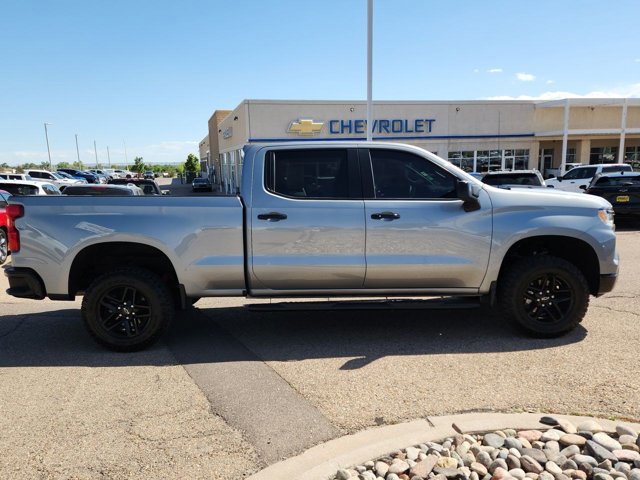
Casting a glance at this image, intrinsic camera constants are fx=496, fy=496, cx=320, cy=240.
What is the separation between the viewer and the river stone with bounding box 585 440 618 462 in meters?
2.95

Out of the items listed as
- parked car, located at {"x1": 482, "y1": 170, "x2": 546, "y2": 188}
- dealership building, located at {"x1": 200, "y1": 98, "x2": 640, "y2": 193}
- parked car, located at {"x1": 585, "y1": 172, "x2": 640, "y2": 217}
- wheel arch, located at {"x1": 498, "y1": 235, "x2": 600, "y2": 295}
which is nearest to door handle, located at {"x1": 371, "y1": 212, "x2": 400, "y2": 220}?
wheel arch, located at {"x1": 498, "y1": 235, "x2": 600, "y2": 295}

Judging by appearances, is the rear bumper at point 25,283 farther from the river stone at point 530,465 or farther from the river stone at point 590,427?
Result: the river stone at point 590,427

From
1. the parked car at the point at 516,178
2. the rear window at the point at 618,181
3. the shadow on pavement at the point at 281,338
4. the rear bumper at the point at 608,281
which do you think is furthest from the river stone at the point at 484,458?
the rear window at the point at 618,181

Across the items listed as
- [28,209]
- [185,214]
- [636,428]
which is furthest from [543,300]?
[28,209]

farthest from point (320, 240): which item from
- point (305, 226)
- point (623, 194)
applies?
point (623, 194)

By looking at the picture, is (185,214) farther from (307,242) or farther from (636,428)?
(636,428)

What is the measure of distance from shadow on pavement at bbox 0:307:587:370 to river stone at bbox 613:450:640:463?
6.03ft

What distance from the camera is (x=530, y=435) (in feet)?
10.5

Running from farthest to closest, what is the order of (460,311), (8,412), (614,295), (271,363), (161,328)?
(614,295) < (460,311) < (161,328) < (271,363) < (8,412)

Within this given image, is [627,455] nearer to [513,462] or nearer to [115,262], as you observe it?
[513,462]

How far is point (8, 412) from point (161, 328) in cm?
148

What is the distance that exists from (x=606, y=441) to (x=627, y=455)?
0.51 feet

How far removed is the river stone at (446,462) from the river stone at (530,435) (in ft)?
1.87

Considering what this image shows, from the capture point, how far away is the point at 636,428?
10.8 ft
